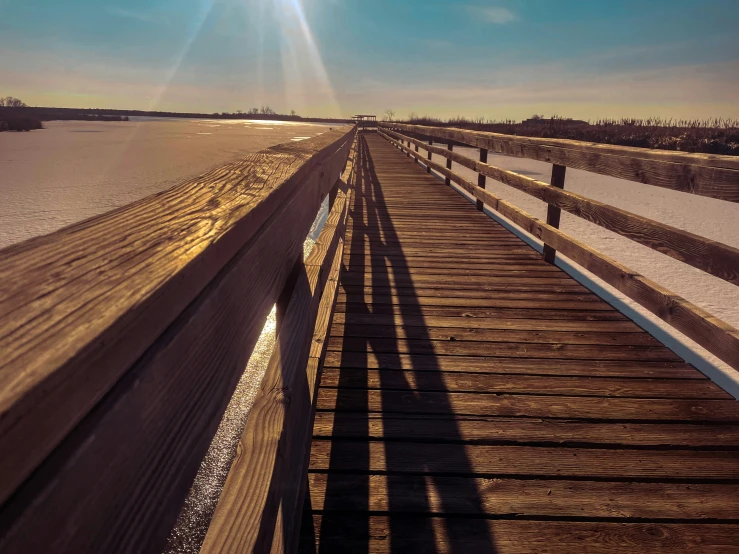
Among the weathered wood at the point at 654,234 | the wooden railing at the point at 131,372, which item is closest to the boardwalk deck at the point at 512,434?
the weathered wood at the point at 654,234

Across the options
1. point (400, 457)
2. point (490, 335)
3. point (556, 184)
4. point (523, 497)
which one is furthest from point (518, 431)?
point (556, 184)

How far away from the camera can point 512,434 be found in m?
2.22

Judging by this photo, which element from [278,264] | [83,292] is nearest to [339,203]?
[278,264]

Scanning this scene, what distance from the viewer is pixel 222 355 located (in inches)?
32.9

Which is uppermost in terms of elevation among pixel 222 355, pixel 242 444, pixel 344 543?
pixel 222 355

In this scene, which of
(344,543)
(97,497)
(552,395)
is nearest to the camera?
(97,497)

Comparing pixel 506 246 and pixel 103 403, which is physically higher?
pixel 103 403

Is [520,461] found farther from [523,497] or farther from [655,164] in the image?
[655,164]

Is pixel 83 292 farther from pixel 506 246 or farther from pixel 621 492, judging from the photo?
pixel 506 246

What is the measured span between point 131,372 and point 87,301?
91mm

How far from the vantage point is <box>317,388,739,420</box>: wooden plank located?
7.77ft

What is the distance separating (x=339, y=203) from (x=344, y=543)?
288cm

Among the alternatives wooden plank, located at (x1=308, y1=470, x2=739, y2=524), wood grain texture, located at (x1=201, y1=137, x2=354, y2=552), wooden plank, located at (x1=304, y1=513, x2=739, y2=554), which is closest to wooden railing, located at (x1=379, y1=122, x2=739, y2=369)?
wooden plank, located at (x1=308, y1=470, x2=739, y2=524)

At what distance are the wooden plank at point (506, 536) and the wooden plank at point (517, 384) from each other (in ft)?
2.86
